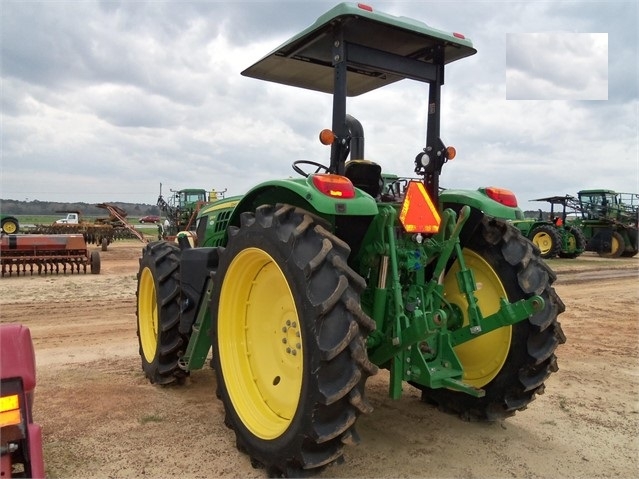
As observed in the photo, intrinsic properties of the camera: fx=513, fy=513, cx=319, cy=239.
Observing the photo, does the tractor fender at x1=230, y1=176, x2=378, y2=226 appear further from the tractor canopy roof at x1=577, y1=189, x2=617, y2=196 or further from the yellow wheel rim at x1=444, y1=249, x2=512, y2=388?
the tractor canopy roof at x1=577, y1=189, x2=617, y2=196

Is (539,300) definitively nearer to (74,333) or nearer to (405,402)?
(405,402)

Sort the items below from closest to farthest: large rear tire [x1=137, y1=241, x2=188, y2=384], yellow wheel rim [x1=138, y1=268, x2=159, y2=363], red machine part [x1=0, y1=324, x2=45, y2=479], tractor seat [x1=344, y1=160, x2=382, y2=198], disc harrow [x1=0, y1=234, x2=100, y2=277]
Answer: red machine part [x1=0, y1=324, x2=45, y2=479] → tractor seat [x1=344, y1=160, x2=382, y2=198] → large rear tire [x1=137, y1=241, x2=188, y2=384] → yellow wheel rim [x1=138, y1=268, x2=159, y2=363] → disc harrow [x1=0, y1=234, x2=100, y2=277]

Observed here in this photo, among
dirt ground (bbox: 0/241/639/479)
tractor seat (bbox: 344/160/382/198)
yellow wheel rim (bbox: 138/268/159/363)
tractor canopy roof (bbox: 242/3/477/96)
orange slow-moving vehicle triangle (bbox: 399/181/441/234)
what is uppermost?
tractor canopy roof (bbox: 242/3/477/96)

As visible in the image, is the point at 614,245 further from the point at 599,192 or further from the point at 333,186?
the point at 333,186

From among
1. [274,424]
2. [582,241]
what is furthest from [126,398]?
[582,241]

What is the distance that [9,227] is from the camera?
24250mm

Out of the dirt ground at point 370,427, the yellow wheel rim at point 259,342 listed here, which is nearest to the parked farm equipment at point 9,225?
the dirt ground at point 370,427

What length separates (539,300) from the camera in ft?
9.54

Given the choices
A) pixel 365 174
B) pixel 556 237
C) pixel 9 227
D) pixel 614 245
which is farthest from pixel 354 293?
pixel 9 227

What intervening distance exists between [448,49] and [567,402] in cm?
302

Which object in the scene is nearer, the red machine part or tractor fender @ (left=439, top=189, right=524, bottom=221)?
the red machine part

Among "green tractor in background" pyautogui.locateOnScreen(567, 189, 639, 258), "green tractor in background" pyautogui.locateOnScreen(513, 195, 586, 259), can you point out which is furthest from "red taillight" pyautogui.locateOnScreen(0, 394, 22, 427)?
"green tractor in background" pyautogui.locateOnScreen(567, 189, 639, 258)

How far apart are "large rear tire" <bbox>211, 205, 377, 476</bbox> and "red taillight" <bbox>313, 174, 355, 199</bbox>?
0.18 metres

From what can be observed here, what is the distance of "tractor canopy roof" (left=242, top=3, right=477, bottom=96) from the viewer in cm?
321
